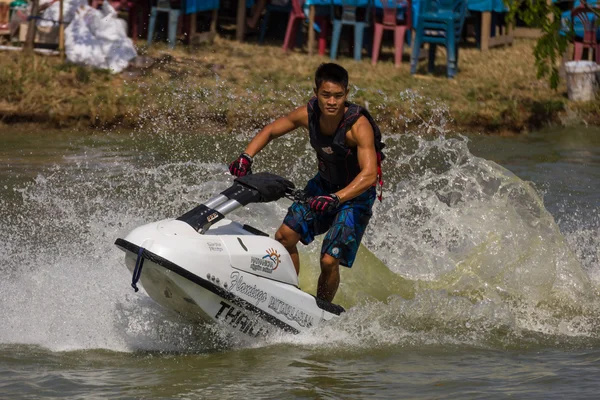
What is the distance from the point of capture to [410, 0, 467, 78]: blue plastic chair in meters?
16.7

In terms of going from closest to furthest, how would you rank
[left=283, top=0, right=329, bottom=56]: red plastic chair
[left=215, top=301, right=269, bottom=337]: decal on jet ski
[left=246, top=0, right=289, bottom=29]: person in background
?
[left=215, top=301, right=269, bottom=337]: decal on jet ski, [left=283, top=0, right=329, bottom=56]: red plastic chair, [left=246, top=0, right=289, bottom=29]: person in background

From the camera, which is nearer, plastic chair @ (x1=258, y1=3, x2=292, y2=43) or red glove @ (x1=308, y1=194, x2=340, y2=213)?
red glove @ (x1=308, y1=194, x2=340, y2=213)

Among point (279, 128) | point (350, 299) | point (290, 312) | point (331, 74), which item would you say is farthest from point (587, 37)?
point (290, 312)

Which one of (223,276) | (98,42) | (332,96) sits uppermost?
(98,42)

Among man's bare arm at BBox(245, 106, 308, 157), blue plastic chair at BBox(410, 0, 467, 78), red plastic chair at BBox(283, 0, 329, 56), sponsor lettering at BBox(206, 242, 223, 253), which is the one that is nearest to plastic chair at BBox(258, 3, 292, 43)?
red plastic chair at BBox(283, 0, 329, 56)

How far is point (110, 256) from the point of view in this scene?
7973 millimetres

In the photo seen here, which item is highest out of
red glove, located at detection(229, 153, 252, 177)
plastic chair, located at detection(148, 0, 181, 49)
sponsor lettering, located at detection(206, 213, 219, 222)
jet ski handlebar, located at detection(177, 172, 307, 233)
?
plastic chair, located at detection(148, 0, 181, 49)

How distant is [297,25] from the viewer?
17.8 m

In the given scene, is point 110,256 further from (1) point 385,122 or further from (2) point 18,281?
(1) point 385,122

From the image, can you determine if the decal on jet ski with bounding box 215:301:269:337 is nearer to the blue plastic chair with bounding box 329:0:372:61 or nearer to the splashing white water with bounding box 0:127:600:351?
the splashing white water with bounding box 0:127:600:351

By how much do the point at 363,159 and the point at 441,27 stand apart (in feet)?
34.7

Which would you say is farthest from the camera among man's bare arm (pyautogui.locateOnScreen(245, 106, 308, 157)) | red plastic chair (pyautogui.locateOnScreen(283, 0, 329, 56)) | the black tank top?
red plastic chair (pyautogui.locateOnScreen(283, 0, 329, 56))

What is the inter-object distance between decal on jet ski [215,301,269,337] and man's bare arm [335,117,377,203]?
3.14ft

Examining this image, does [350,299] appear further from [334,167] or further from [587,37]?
[587,37]
